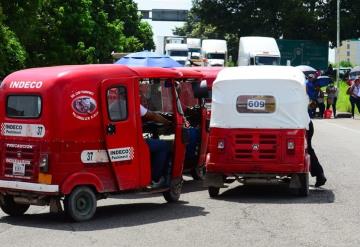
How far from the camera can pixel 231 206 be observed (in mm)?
11953

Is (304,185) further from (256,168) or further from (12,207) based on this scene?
(12,207)

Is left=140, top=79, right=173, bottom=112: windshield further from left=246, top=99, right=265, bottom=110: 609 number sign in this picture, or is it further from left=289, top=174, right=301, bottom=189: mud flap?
left=289, top=174, right=301, bottom=189: mud flap

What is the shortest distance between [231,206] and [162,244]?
3.07 meters

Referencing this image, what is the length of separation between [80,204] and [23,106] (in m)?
1.57

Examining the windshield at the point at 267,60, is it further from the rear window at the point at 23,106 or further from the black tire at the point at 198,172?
the rear window at the point at 23,106

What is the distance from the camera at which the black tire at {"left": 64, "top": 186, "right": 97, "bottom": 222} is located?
10.4 meters

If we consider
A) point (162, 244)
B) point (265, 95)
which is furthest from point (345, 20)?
point (162, 244)

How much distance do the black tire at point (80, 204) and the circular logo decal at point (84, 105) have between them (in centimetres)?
104

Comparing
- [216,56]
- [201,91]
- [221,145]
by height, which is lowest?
[216,56]

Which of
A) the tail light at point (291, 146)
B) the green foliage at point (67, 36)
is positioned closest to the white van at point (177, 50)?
the green foliage at point (67, 36)

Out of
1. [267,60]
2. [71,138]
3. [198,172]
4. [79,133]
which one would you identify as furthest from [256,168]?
[267,60]

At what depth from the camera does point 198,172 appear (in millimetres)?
15125

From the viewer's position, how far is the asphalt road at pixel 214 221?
9.26 m

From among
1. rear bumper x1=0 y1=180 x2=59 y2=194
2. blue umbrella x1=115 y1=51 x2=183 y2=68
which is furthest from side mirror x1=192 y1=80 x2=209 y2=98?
blue umbrella x1=115 y1=51 x2=183 y2=68
